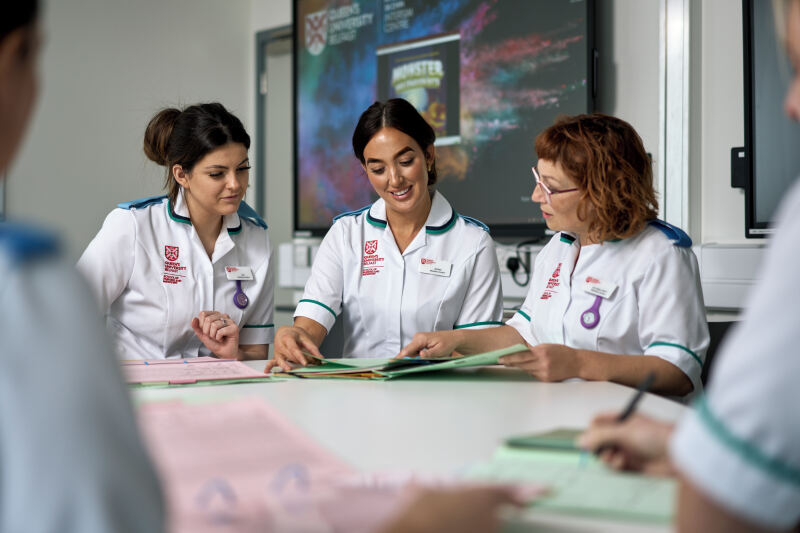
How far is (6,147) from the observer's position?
0.45 meters

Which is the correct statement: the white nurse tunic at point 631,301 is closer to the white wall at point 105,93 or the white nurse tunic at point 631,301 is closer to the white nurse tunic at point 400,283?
the white nurse tunic at point 400,283

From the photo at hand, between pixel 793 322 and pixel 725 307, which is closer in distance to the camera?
pixel 793 322

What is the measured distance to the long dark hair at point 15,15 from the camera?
0.42 m

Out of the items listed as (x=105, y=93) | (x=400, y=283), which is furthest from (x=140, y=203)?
(x=105, y=93)

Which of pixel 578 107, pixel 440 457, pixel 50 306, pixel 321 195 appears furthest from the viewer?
pixel 321 195

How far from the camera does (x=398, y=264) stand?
2199 millimetres

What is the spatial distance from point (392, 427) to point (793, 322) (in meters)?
0.69

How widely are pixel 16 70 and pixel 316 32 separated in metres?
4.02

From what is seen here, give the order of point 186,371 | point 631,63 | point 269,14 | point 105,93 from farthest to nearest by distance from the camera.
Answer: point 269,14 < point 105,93 < point 631,63 < point 186,371

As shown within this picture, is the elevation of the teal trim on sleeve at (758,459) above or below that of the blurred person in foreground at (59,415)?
below

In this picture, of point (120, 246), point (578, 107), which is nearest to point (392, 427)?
point (120, 246)

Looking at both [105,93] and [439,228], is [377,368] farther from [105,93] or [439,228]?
[105,93]

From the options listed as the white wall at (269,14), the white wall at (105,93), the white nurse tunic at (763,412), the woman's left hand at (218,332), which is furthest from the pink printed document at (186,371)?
the white wall at (269,14)

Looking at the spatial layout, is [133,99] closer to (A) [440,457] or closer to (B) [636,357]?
(B) [636,357]
